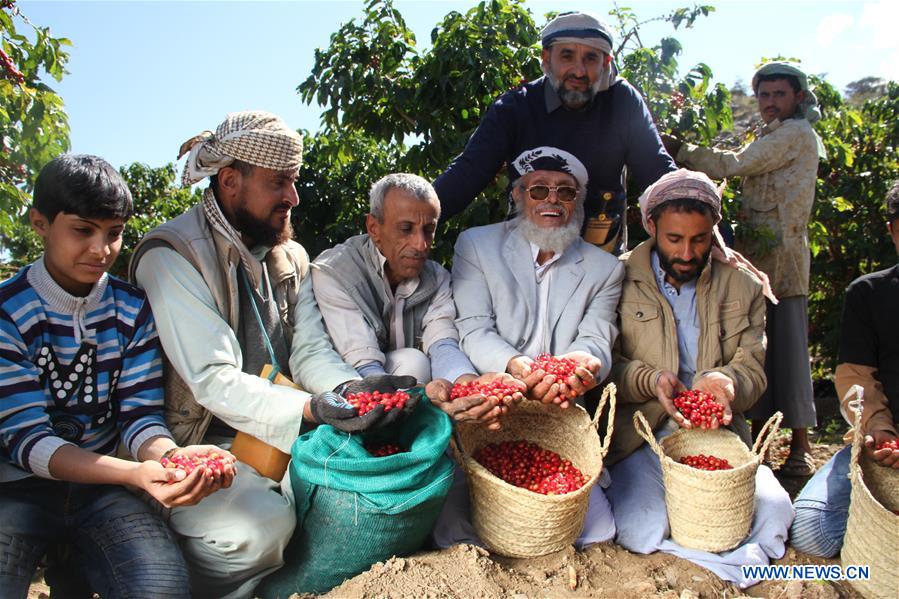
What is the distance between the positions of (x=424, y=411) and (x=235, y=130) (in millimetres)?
1600

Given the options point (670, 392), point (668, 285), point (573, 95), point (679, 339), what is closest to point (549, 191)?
point (573, 95)

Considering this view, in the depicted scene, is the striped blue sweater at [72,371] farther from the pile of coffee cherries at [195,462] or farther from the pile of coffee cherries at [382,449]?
Result: the pile of coffee cherries at [382,449]

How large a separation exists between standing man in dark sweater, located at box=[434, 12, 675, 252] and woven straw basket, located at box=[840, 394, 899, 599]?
5.99 feet

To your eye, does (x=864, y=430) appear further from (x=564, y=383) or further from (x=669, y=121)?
(x=669, y=121)

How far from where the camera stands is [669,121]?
230 inches

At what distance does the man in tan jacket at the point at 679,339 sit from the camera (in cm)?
397

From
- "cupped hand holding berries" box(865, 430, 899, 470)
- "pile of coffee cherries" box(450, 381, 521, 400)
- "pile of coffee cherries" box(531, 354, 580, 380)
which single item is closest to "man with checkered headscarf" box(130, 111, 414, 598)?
"pile of coffee cherries" box(450, 381, 521, 400)

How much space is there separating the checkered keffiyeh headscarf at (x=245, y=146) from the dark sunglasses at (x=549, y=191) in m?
1.33

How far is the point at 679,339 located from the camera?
4324mm

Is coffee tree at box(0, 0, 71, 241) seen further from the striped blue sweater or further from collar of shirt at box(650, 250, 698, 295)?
collar of shirt at box(650, 250, 698, 295)

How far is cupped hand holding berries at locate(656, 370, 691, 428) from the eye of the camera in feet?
12.8

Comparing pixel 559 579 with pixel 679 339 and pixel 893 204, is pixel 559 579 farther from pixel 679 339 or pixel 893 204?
pixel 893 204

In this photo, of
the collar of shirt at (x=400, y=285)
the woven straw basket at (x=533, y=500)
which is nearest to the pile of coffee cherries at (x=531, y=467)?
the woven straw basket at (x=533, y=500)

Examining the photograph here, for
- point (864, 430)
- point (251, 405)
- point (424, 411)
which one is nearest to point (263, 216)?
point (251, 405)
